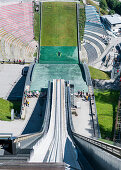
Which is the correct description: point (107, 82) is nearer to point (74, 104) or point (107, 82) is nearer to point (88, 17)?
point (74, 104)

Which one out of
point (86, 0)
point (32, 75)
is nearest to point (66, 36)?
point (32, 75)

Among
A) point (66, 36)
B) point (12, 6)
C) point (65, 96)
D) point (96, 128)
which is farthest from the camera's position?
point (12, 6)

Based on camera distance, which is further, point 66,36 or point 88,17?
point 88,17

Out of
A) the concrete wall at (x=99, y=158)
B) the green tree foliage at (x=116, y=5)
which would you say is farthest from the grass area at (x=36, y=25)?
the concrete wall at (x=99, y=158)

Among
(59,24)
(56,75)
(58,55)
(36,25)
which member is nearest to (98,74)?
(58,55)

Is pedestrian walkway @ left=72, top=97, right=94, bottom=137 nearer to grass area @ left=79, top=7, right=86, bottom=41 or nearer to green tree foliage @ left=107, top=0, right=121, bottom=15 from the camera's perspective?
grass area @ left=79, top=7, right=86, bottom=41

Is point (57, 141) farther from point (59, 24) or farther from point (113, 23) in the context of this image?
point (113, 23)

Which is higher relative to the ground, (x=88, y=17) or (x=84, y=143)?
(x=88, y=17)
